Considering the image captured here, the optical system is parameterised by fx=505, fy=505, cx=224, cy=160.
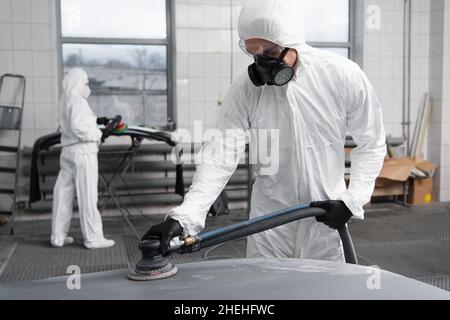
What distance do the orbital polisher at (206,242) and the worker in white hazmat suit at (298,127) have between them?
0.12m

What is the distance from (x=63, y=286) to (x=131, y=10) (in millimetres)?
4656

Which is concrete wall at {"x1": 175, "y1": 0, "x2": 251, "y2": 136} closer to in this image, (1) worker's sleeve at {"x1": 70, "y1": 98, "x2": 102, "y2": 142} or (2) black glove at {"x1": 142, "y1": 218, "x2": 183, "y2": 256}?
(1) worker's sleeve at {"x1": 70, "y1": 98, "x2": 102, "y2": 142}

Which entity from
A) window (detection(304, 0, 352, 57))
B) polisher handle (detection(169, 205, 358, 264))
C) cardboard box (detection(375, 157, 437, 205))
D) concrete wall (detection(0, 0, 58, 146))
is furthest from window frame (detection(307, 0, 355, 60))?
polisher handle (detection(169, 205, 358, 264))

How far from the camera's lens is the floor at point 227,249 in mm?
3412

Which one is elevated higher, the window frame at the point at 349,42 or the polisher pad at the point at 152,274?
the window frame at the point at 349,42

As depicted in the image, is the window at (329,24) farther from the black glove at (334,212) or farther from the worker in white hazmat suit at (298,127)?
the black glove at (334,212)

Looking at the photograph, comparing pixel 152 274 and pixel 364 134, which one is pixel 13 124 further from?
pixel 152 274


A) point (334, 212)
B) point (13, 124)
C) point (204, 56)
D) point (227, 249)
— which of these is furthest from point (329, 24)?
point (334, 212)

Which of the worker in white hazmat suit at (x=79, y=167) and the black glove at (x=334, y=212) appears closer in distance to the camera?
the black glove at (x=334, y=212)

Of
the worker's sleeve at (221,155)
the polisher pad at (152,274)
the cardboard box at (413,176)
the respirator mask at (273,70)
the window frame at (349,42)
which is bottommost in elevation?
the cardboard box at (413,176)

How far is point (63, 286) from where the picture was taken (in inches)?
41.4

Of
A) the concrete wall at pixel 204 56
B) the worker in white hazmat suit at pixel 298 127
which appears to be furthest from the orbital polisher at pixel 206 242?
the concrete wall at pixel 204 56

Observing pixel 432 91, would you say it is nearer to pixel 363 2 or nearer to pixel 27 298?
pixel 363 2

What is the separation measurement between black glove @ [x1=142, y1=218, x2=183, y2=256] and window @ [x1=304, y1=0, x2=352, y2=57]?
479 centimetres
